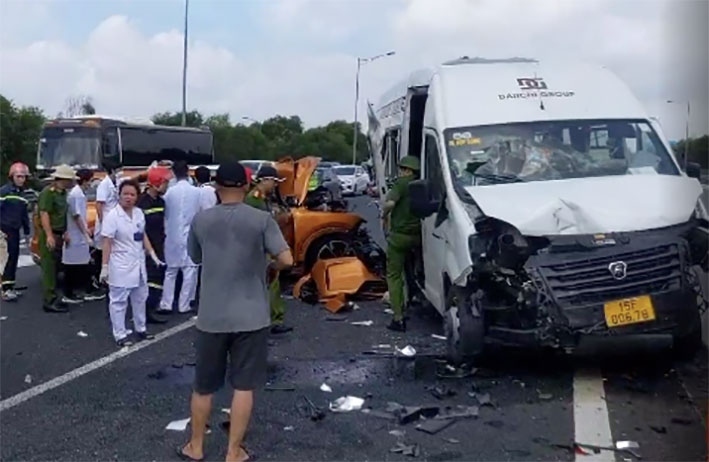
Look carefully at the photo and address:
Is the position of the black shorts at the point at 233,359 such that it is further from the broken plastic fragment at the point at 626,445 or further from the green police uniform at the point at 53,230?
the green police uniform at the point at 53,230

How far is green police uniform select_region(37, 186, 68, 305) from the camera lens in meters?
11.1

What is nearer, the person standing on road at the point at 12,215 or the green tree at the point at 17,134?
the person standing on road at the point at 12,215

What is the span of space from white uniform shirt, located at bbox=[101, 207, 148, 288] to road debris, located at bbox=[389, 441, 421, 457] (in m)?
4.02

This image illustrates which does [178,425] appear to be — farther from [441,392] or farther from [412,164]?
[412,164]

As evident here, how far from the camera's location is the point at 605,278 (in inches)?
273

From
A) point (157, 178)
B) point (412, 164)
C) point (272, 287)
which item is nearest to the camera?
point (272, 287)

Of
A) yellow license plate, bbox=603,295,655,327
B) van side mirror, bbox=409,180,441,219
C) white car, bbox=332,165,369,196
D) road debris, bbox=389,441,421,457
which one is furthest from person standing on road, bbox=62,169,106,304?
white car, bbox=332,165,369,196

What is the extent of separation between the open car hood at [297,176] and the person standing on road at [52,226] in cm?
304

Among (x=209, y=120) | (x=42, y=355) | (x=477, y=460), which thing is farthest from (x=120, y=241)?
(x=209, y=120)

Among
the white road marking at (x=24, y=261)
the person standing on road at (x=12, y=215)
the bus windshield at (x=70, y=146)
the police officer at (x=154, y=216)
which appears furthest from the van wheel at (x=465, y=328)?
the bus windshield at (x=70, y=146)

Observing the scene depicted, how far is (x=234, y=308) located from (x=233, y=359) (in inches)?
12.5

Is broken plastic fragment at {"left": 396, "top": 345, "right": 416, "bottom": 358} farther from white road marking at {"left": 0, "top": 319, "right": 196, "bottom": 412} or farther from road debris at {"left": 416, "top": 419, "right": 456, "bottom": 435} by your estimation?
white road marking at {"left": 0, "top": 319, "right": 196, "bottom": 412}

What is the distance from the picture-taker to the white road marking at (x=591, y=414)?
5.88 m

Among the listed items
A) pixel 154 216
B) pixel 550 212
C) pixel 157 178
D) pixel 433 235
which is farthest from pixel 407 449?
pixel 157 178
